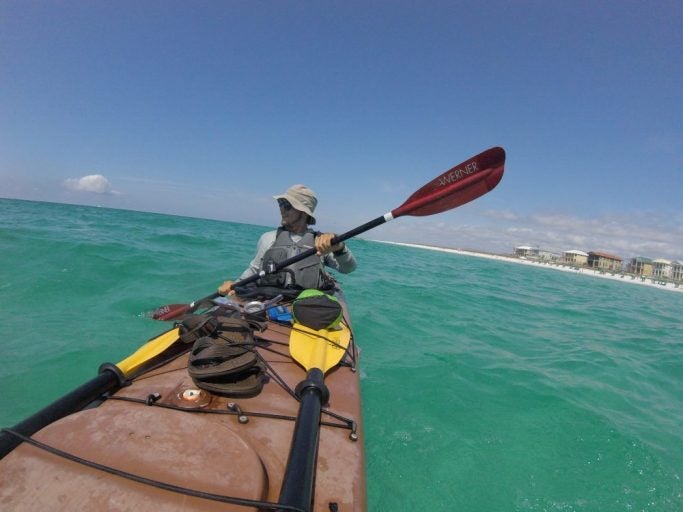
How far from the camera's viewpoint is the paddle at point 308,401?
1157mm

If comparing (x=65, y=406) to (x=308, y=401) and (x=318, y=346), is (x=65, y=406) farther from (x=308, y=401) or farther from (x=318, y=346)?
(x=318, y=346)

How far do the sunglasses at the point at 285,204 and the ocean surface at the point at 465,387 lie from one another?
114 inches

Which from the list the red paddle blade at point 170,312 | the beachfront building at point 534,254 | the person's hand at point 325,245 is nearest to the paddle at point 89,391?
the person's hand at point 325,245

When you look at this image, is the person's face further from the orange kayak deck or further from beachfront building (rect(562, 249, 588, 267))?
beachfront building (rect(562, 249, 588, 267))

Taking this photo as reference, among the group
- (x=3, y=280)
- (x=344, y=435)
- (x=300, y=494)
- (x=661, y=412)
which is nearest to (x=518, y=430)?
(x=661, y=412)

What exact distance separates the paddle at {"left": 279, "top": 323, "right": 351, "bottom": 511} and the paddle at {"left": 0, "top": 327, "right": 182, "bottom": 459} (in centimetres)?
105

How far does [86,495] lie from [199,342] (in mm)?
1064

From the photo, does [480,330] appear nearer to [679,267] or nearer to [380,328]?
[380,328]

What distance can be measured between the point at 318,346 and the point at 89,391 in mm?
1656

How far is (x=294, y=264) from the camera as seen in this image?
4.61 m

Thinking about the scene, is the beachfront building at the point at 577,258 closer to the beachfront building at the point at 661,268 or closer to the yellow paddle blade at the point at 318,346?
the beachfront building at the point at 661,268

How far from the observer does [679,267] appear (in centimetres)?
6588

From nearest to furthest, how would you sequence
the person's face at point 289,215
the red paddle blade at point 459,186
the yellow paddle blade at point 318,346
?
1. the yellow paddle blade at point 318,346
2. the red paddle blade at point 459,186
3. the person's face at point 289,215

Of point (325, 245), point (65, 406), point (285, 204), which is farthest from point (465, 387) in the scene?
point (65, 406)
